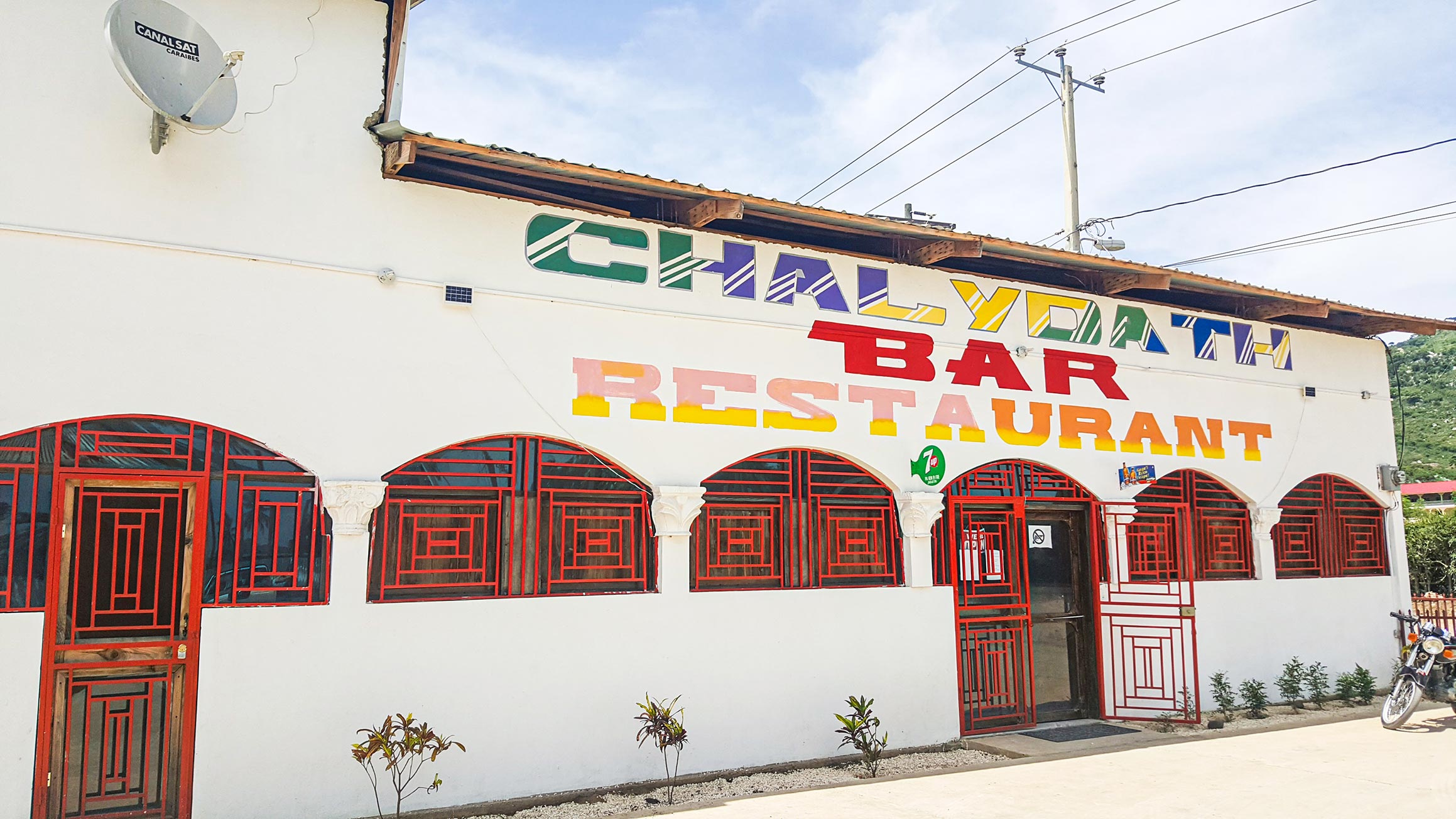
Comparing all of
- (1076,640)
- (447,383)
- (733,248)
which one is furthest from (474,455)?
(1076,640)

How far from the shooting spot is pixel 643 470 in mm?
7801

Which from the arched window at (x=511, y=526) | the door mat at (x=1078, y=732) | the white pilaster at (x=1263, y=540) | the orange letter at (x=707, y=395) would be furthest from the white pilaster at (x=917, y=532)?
the white pilaster at (x=1263, y=540)

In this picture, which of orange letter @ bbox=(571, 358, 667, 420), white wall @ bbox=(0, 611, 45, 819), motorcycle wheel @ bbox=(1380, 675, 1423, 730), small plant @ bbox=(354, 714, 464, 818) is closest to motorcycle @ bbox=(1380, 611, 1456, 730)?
motorcycle wheel @ bbox=(1380, 675, 1423, 730)

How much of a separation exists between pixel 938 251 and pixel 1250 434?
5265mm

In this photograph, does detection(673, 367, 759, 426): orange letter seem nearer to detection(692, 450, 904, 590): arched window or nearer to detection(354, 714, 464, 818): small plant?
detection(692, 450, 904, 590): arched window

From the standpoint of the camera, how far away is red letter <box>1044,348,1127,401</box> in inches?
400

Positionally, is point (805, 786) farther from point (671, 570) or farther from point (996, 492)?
point (996, 492)

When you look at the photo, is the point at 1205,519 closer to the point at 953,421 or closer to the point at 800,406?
the point at 953,421

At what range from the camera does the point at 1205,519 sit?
440 inches

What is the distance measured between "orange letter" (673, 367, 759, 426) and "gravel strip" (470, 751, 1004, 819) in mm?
2968

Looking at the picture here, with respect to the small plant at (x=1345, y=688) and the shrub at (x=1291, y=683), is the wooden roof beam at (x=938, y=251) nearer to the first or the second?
the shrub at (x=1291, y=683)

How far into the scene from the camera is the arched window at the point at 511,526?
6.96 meters

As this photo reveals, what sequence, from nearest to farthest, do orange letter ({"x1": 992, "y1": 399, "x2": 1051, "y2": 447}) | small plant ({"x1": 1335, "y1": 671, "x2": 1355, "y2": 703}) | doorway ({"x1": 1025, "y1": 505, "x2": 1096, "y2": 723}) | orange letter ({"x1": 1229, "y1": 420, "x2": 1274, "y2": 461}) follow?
orange letter ({"x1": 992, "y1": 399, "x2": 1051, "y2": 447})
doorway ({"x1": 1025, "y1": 505, "x2": 1096, "y2": 723})
small plant ({"x1": 1335, "y1": 671, "x2": 1355, "y2": 703})
orange letter ({"x1": 1229, "y1": 420, "x2": 1274, "y2": 461})

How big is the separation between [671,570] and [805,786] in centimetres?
202
